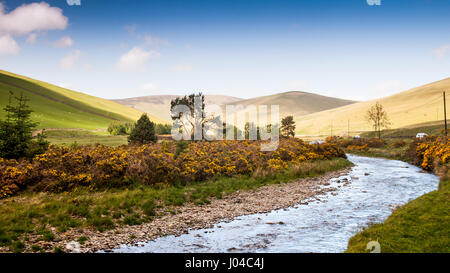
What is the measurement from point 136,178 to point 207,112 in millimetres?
43600

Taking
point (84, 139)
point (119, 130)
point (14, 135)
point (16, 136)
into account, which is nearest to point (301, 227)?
point (16, 136)

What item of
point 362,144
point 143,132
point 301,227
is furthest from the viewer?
point 362,144

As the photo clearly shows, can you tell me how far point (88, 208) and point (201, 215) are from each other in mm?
6762

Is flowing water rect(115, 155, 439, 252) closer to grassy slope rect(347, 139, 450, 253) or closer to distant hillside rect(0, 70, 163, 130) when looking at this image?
grassy slope rect(347, 139, 450, 253)

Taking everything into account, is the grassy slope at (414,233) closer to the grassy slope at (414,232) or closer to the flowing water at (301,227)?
the grassy slope at (414,232)

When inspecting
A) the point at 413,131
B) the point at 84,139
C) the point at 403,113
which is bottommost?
the point at 84,139

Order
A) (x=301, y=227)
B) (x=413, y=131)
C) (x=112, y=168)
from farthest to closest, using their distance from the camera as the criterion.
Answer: (x=413, y=131) → (x=112, y=168) → (x=301, y=227)

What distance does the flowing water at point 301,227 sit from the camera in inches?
511

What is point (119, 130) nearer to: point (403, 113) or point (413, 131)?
point (413, 131)

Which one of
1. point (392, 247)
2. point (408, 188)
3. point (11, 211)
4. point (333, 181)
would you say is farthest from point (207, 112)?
point (392, 247)

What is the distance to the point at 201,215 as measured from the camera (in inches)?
712

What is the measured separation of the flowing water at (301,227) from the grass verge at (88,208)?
12.1ft

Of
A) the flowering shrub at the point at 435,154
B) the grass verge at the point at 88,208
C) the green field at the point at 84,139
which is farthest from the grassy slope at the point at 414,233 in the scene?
the green field at the point at 84,139
